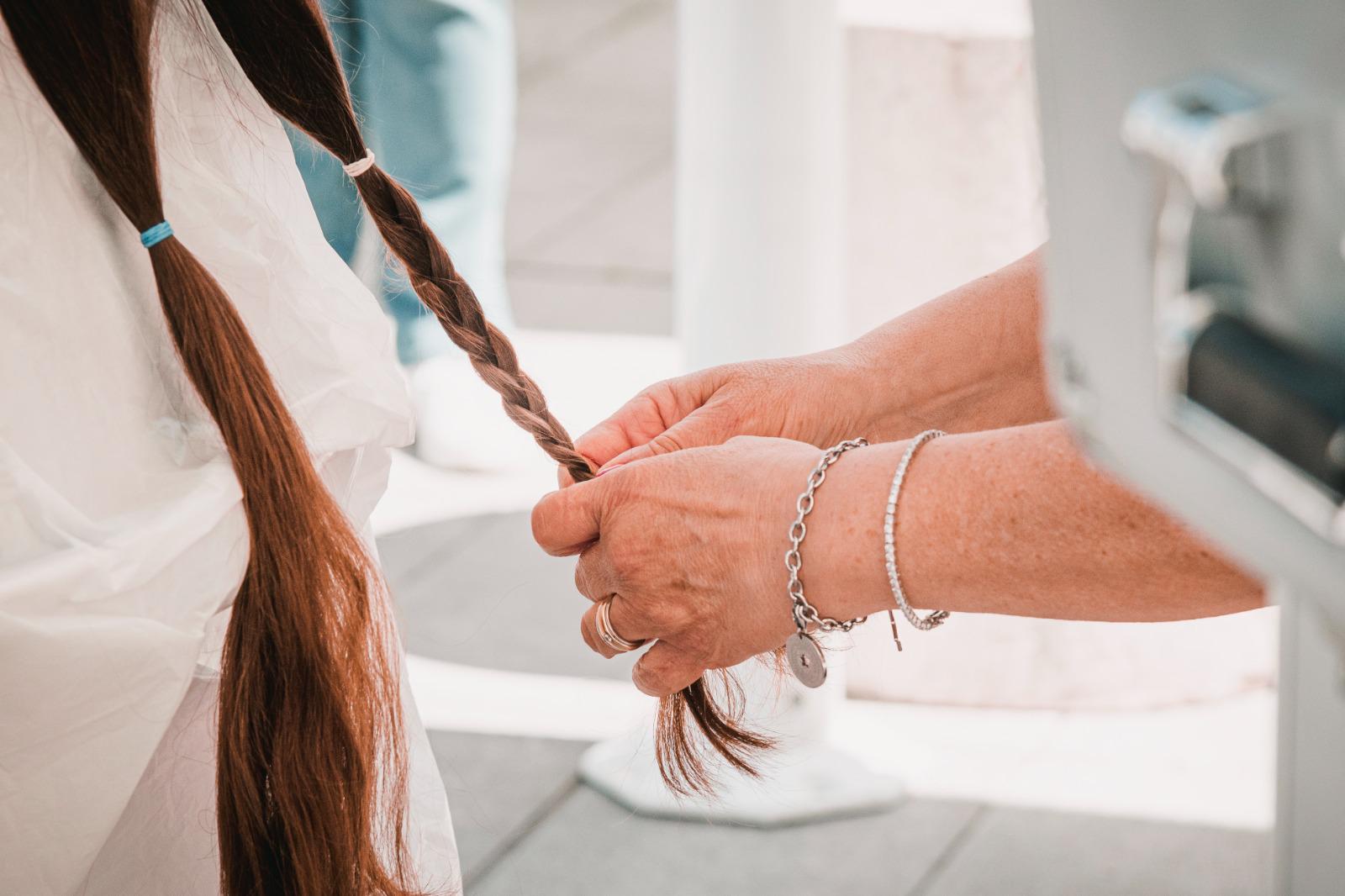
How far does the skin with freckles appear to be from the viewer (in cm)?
83

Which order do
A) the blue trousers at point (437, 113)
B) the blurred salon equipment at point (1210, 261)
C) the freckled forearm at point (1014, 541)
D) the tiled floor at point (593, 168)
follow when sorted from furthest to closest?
the tiled floor at point (593, 168) → the blue trousers at point (437, 113) → the freckled forearm at point (1014, 541) → the blurred salon equipment at point (1210, 261)

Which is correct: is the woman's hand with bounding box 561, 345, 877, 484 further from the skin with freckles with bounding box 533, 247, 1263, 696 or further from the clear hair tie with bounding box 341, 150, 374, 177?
the clear hair tie with bounding box 341, 150, 374, 177

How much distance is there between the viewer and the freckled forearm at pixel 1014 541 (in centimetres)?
81

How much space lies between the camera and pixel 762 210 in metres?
1.54

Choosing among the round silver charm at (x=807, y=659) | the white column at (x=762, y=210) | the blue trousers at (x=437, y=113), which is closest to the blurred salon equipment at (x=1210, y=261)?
the round silver charm at (x=807, y=659)

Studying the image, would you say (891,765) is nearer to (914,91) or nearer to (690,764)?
(690,764)

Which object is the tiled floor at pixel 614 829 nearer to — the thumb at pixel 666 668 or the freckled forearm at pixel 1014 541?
the thumb at pixel 666 668

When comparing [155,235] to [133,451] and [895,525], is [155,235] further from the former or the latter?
[895,525]

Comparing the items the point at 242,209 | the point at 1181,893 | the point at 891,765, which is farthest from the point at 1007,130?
the point at 242,209

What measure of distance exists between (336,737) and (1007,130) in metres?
1.22

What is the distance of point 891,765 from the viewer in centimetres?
171

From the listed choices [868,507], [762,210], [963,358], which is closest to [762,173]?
[762,210]

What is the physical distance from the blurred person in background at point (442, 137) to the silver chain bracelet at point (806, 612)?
1.57 meters

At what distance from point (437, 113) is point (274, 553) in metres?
1.81
